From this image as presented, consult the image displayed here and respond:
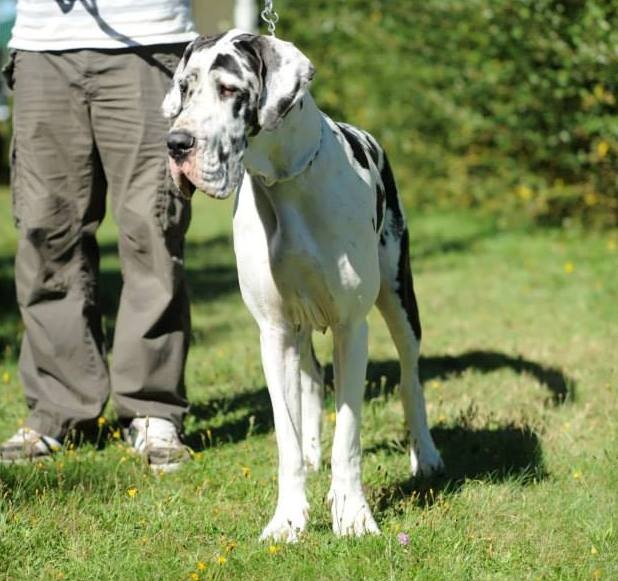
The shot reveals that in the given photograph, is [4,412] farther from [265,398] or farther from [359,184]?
[359,184]

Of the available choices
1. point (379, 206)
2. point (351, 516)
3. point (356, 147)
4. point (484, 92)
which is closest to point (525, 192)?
point (484, 92)

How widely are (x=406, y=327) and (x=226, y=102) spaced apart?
1508 mm

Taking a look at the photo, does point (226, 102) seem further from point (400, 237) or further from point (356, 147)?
point (400, 237)

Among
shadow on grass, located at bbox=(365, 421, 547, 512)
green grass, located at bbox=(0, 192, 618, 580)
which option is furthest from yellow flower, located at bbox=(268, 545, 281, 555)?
shadow on grass, located at bbox=(365, 421, 547, 512)

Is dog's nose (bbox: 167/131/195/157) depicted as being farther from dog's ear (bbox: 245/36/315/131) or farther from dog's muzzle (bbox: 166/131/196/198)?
dog's ear (bbox: 245/36/315/131)

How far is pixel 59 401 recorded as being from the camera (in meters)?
5.06

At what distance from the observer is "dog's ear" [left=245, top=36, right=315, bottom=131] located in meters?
3.43

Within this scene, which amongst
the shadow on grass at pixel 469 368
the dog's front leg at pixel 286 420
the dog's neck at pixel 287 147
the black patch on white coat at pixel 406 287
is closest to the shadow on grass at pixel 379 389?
the shadow on grass at pixel 469 368

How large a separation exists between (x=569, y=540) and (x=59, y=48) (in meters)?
2.72

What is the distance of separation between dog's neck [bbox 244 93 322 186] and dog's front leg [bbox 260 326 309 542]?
570 mm

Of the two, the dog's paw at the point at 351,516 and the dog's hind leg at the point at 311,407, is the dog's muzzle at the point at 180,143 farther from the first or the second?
the dog's hind leg at the point at 311,407

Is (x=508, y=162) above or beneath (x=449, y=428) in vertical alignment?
beneath

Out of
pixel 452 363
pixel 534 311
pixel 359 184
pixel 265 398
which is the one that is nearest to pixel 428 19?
pixel 534 311

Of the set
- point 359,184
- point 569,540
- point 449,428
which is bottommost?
point 449,428
